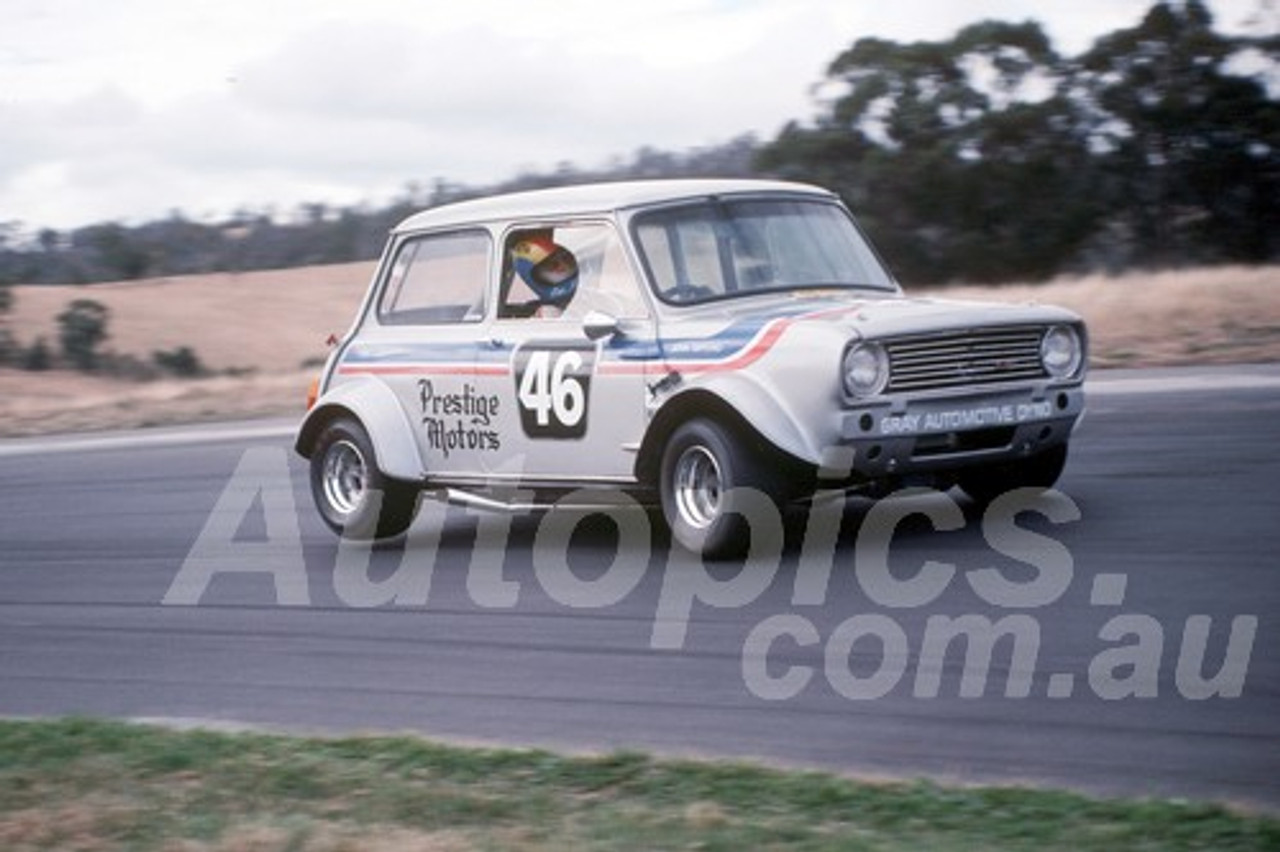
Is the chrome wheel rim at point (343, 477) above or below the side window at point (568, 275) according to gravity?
below

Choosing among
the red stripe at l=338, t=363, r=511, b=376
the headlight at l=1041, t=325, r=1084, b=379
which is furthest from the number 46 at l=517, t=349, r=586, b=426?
the headlight at l=1041, t=325, r=1084, b=379

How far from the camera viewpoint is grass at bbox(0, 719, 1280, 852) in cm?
555

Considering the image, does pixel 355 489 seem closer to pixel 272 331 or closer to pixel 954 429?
pixel 954 429

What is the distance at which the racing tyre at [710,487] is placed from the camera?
979cm

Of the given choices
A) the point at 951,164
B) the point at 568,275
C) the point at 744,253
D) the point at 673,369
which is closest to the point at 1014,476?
the point at 744,253

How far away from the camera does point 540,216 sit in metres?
11.2

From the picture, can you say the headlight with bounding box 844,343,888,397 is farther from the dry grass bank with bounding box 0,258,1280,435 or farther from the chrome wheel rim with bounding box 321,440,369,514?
the dry grass bank with bounding box 0,258,1280,435

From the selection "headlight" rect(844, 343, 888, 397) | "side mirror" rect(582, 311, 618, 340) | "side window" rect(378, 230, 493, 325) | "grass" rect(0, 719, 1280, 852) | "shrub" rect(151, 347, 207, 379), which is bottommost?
"shrub" rect(151, 347, 207, 379)

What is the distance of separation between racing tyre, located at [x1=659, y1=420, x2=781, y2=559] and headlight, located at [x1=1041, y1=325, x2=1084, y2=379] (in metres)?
1.49

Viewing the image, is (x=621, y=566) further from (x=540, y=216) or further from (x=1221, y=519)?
(x=1221, y=519)

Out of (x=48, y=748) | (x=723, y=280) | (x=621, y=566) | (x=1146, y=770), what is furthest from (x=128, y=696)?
(x=1146, y=770)

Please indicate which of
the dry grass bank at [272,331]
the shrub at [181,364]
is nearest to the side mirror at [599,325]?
the dry grass bank at [272,331]

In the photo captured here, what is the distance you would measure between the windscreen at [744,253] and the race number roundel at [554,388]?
55 centimetres

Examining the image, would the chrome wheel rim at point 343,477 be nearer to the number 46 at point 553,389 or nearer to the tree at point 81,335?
the number 46 at point 553,389
